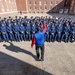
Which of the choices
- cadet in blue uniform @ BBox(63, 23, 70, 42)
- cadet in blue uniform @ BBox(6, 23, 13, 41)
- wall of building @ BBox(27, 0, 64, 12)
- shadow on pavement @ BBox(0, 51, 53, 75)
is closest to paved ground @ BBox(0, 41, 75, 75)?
shadow on pavement @ BBox(0, 51, 53, 75)

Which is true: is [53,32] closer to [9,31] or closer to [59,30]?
[59,30]

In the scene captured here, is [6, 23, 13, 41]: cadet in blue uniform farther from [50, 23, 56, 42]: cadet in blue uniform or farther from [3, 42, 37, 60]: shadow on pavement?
[50, 23, 56, 42]: cadet in blue uniform

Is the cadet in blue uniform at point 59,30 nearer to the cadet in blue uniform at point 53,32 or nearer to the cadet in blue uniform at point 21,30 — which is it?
the cadet in blue uniform at point 53,32

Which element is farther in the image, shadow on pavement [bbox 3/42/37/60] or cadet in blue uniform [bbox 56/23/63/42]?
cadet in blue uniform [bbox 56/23/63/42]

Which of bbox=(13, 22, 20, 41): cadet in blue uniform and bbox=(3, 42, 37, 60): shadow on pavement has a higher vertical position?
bbox=(13, 22, 20, 41): cadet in blue uniform

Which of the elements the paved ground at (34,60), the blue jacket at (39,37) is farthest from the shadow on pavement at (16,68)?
the blue jacket at (39,37)

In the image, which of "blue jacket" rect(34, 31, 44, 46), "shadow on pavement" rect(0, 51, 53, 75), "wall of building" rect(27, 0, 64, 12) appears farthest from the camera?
"wall of building" rect(27, 0, 64, 12)

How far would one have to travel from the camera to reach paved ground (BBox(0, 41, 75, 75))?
5.43 metres

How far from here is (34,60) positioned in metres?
6.42

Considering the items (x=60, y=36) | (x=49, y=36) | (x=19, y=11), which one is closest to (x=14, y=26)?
(x=49, y=36)

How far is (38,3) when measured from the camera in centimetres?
6256

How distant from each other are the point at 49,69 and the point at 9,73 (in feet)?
6.62

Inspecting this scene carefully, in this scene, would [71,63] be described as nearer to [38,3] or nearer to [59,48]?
[59,48]

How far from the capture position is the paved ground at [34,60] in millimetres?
5434
